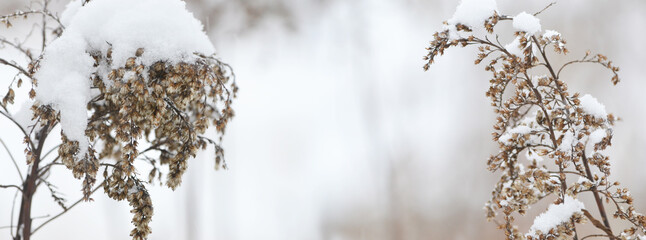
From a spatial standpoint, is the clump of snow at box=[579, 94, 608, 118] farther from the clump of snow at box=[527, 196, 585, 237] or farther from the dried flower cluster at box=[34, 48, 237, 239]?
the dried flower cluster at box=[34, 48, 237, 239]

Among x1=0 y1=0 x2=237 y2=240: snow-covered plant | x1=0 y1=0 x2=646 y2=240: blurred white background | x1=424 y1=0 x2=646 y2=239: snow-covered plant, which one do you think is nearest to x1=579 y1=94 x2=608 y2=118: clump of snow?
x1=424 y1=0 x2=646 y2=239: snow-covered plant

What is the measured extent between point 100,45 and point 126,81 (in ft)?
0.49

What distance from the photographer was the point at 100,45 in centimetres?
104

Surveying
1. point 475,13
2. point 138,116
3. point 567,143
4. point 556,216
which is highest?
point 475,13

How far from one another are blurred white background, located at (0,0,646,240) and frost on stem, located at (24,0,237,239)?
131cm

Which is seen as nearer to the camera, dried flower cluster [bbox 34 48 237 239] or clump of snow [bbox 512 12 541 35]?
clump of snow [bbox 512 12 541 35]

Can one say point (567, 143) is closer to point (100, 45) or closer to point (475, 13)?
point (475, 13)

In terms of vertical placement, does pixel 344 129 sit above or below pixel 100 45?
above

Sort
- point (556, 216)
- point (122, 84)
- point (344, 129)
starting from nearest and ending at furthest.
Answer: point (556, 216)
point (122, 84)
point (344, 129)

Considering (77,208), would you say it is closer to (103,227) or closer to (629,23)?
(103,227)

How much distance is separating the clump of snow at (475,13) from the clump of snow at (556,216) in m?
0.37

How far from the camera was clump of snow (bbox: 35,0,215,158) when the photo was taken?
0.95 metres

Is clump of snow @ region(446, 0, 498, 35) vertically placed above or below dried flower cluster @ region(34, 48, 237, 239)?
above

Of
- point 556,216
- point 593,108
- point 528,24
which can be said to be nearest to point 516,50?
point 528,24
